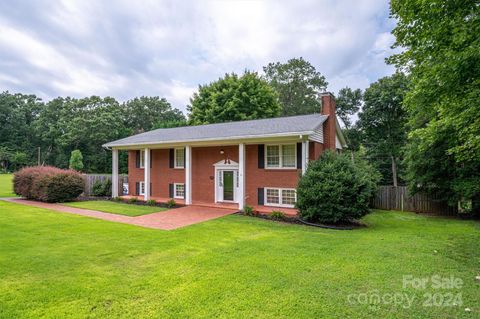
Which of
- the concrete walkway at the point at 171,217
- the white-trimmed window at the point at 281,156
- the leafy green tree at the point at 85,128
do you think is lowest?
the concrete walkway at the point at 171,217

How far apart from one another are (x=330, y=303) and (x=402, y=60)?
7.96 m

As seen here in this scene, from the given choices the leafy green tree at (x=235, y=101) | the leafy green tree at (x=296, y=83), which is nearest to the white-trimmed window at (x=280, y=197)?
the leafy green tree at (x=235, y=101)

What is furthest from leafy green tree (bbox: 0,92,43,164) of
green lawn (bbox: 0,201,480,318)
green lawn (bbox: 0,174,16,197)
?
green lawn (bbox: 0,201,480,318)

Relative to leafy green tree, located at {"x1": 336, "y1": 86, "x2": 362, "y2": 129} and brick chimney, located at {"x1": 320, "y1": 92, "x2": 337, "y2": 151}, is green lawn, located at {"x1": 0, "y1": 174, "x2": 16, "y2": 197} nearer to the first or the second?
brick chimney, located at {"x1": 320, "y1": 92, "x2": 337, "y2": 151}

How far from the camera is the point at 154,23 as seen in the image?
12.9 meters

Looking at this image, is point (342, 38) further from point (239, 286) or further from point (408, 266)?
point (239, 286)

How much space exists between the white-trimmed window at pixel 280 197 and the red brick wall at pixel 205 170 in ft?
9.58

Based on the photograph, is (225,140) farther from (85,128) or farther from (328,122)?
(85,128)

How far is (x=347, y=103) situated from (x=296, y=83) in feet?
28.6

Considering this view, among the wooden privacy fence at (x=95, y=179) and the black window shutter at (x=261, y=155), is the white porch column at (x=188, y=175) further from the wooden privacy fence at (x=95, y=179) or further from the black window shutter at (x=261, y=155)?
the wooden privacy fence at (x=95, y=179)

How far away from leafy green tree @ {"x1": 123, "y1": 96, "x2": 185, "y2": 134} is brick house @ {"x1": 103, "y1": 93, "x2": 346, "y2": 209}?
3202 centimetres

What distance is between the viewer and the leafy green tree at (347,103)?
103 feet

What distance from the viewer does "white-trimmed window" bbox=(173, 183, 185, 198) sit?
16.1 m

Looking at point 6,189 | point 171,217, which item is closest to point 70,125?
point 6,189
